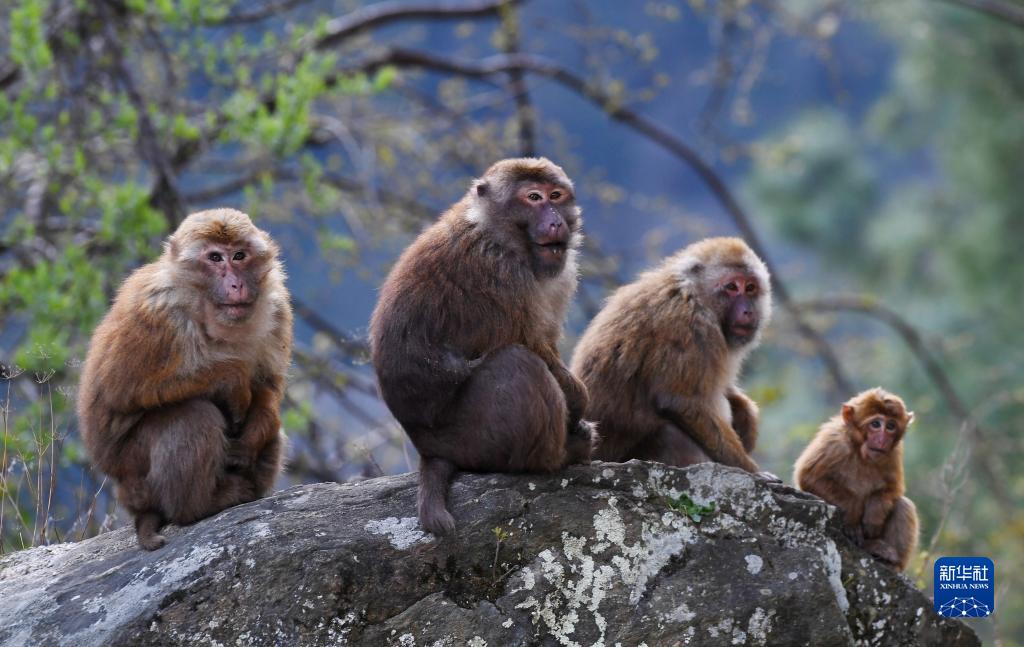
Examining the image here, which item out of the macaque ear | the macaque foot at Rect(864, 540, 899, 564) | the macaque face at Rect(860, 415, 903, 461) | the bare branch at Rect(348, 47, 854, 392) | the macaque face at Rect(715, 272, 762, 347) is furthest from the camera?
the bare branch at Rect(348, 47, 854, 392)

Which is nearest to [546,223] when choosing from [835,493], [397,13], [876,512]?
[835,493]

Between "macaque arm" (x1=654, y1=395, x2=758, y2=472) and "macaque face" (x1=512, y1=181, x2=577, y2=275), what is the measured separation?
36.3 inches

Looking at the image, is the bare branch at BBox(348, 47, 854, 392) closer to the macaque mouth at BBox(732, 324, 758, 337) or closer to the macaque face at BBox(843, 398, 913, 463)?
the macaque mouth at BBox(732, 324, 758, 337)

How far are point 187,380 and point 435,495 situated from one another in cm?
120

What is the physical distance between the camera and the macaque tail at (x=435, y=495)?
4.92 meters

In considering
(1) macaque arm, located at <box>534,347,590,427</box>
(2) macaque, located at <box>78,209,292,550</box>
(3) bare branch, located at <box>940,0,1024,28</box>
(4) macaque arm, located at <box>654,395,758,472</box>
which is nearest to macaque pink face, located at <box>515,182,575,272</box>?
(1) macaque arm, located at <box>534,347,590,427</box>

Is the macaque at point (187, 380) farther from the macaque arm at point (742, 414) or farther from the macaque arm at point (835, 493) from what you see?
the macaque arm at point (835, 493)

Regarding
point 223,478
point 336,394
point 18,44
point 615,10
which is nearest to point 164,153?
point 18,44

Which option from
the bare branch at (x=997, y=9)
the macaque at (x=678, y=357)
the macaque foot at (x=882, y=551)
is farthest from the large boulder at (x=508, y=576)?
the bare branch at (x=997, y=9)

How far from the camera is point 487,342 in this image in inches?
208

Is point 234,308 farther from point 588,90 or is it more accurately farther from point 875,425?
point 588,90

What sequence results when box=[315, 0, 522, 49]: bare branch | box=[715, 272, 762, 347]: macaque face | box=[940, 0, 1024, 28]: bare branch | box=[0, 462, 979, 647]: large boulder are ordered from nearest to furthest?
box=[0, 462, 979, 647]: large boulder, box=[715, 272, 762, 347]: macaque face, box=[940, 0, 1024, 28]: bare branch, box=[315, 0, 522, 49]: bare branch

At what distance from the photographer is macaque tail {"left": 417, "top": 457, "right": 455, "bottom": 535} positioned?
4.92 meters

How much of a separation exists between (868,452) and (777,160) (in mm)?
6399
